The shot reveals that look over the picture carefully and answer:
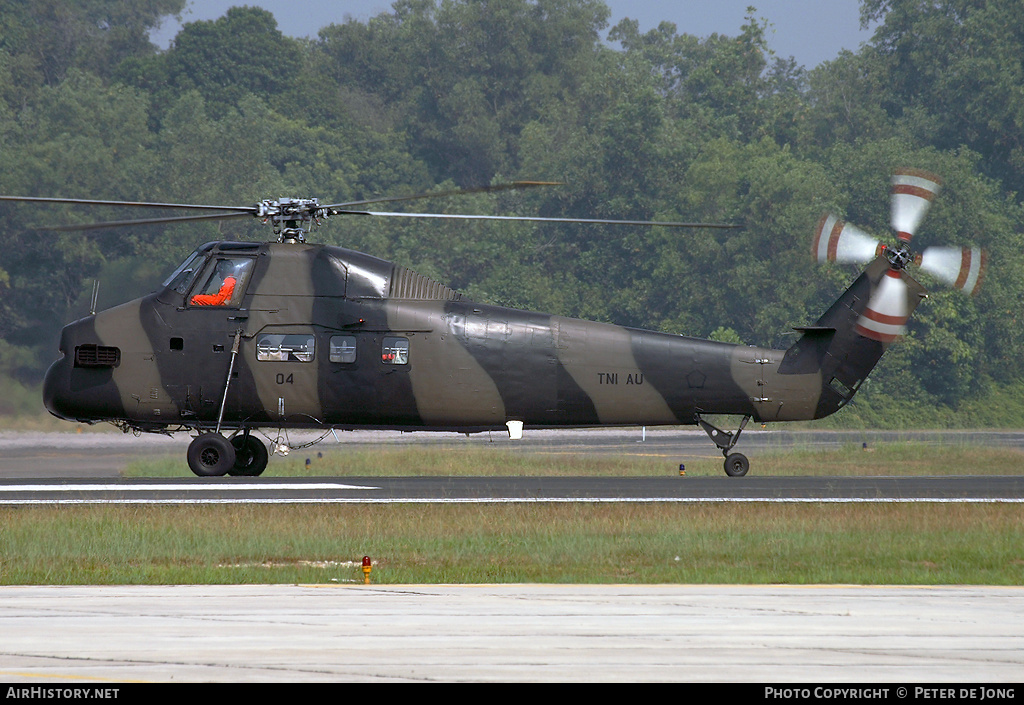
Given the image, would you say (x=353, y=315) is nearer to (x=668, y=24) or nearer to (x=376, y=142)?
(x=376, y=142)

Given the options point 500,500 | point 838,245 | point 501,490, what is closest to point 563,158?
point 838,245

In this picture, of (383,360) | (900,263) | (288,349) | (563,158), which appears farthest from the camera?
(563,158)

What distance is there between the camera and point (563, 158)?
81.9 m

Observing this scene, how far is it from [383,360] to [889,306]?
941cm

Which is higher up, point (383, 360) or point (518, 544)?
Answer: point (383, 360)

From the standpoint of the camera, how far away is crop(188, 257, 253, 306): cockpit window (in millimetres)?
24188

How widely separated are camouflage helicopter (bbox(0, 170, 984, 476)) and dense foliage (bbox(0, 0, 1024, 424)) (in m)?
23.3

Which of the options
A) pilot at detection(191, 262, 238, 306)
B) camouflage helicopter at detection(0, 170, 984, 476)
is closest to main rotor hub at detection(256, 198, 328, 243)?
camouflage helicopter at detection(0, 170, 984, 476)

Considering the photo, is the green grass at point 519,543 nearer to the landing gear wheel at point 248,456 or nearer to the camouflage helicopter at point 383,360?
the camouflage helicopter at point 383,360

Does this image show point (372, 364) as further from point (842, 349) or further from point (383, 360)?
point (842, 349)

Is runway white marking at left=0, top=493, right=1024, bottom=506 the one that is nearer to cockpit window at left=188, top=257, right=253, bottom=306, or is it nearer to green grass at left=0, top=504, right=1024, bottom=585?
green grass at left=0, top=504, right=1024, bottom=585

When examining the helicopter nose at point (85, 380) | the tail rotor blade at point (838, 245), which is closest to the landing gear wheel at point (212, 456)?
the helicopter nose at point (85, 380)

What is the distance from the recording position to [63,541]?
16250 mm

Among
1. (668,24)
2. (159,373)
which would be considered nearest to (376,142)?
(668,24)
